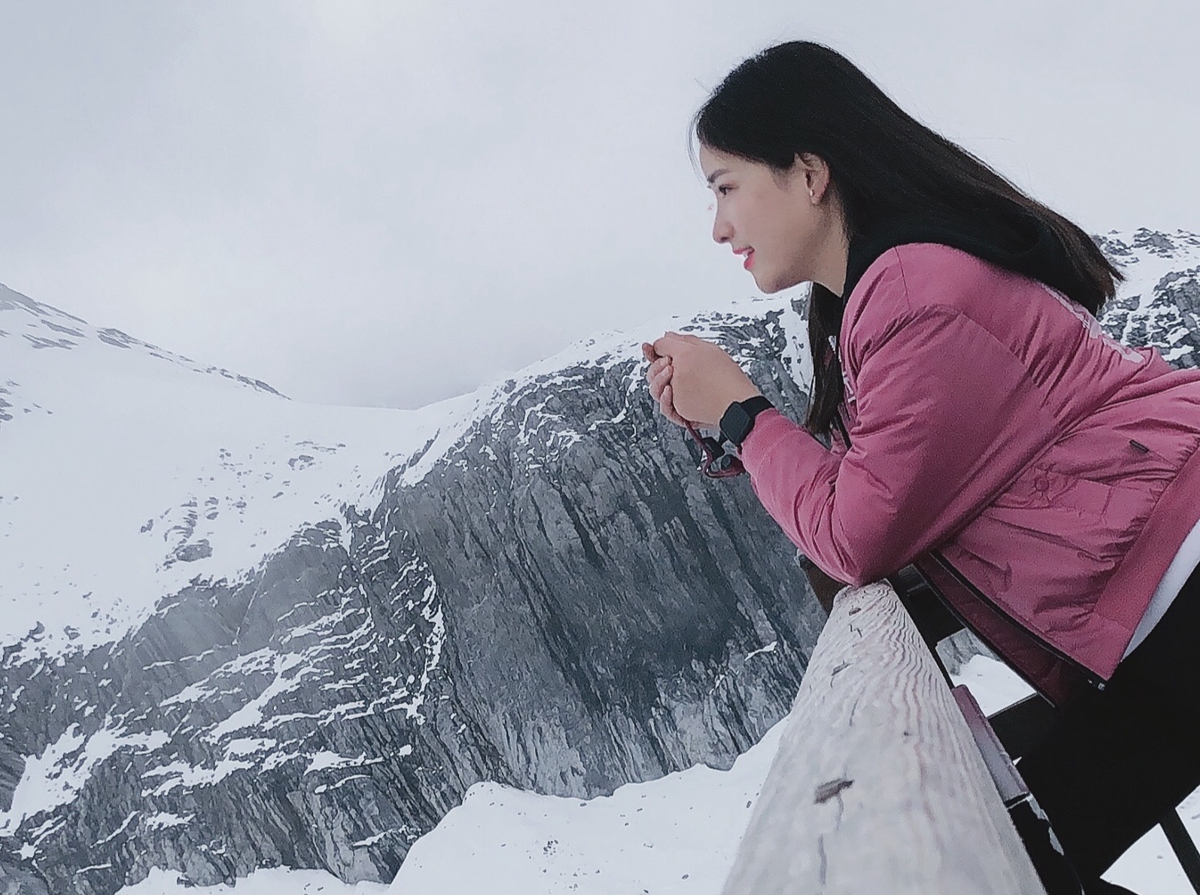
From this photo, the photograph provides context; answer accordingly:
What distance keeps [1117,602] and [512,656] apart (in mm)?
34861

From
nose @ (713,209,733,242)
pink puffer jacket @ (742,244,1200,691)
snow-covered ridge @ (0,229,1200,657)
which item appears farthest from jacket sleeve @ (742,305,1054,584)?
snow-covered ridge @ (0,229,1200,657)

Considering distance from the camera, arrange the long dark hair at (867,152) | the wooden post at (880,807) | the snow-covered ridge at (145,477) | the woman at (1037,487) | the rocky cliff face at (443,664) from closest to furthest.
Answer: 1. the wooden post at (880,807)
2. the woman at (1037,487)
3. the long dark hair at (867,152)
4. the rocky cliff face at (443,664)
5. the snow-covered ridge at (145,477)

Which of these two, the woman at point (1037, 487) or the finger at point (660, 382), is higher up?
the finger at point (660, 382)

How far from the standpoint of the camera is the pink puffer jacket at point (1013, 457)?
117cm

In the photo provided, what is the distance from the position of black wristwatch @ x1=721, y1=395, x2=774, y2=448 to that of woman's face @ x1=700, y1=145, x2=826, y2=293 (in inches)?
14.6

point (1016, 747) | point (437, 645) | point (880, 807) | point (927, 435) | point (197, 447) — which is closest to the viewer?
point (880, 807)

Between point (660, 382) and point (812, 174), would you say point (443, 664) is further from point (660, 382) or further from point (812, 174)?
point (812, 174)

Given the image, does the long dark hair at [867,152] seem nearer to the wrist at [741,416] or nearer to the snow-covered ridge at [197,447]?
the wrist at [741,416]

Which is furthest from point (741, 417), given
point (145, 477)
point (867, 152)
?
point (145, 477)

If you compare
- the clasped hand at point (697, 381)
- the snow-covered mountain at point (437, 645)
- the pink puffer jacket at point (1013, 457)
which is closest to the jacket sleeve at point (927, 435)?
the pink puffer jacket at point (1013, 457)

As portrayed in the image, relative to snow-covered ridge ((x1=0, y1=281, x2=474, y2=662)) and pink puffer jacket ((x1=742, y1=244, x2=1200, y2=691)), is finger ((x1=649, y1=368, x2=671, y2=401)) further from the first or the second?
snow-covered ridge ((x1=0, y1=281, x2=474, y2=662))

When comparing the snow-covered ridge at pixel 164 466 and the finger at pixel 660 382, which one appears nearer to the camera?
the finger at pixel 660 382

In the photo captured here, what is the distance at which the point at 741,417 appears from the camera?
1491 mm

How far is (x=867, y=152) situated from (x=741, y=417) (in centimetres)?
64
